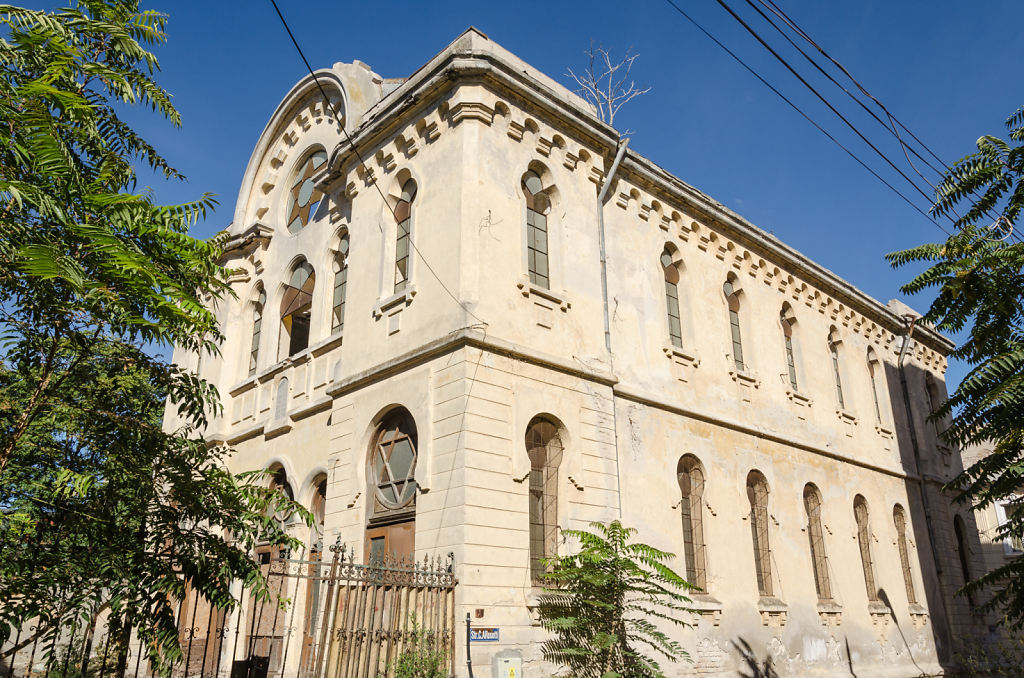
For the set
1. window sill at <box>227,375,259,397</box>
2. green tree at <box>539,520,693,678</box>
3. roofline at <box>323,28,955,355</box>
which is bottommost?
green tree at <box>539,520,693,678</box>

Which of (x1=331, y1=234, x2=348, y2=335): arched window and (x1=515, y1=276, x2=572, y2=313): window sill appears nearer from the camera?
(x1=515, y1=276, x2=572, y2=313): window sill

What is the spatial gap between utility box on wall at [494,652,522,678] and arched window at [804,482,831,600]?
372 inches

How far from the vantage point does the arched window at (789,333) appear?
63.3 ft

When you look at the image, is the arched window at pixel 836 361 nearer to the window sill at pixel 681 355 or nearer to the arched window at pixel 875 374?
the arched window at pixel 875 374

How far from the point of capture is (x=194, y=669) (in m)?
15.3

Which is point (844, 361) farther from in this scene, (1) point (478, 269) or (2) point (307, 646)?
(2) point (307, 646)

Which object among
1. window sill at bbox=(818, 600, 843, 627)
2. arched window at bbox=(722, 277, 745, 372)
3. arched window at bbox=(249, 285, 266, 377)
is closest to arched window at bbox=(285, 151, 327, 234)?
arched window at bbox=(249, 285, 266, 377)

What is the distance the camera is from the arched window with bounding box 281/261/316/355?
1705cm

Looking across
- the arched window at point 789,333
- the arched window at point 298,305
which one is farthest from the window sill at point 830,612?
the arched window at point 298,305

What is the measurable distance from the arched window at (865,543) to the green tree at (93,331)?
16.1 m

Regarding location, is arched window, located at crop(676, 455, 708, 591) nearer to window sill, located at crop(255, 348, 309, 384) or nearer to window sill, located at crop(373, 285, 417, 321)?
window sill, located at crop(373, 285, 417, 321)

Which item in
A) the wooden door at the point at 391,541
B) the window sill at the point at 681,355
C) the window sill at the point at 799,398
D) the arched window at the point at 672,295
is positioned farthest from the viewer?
the window sill at the point at 799,398

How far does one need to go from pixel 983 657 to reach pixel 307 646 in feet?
59.0

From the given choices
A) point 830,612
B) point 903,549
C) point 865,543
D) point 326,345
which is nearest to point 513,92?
point 326,345
